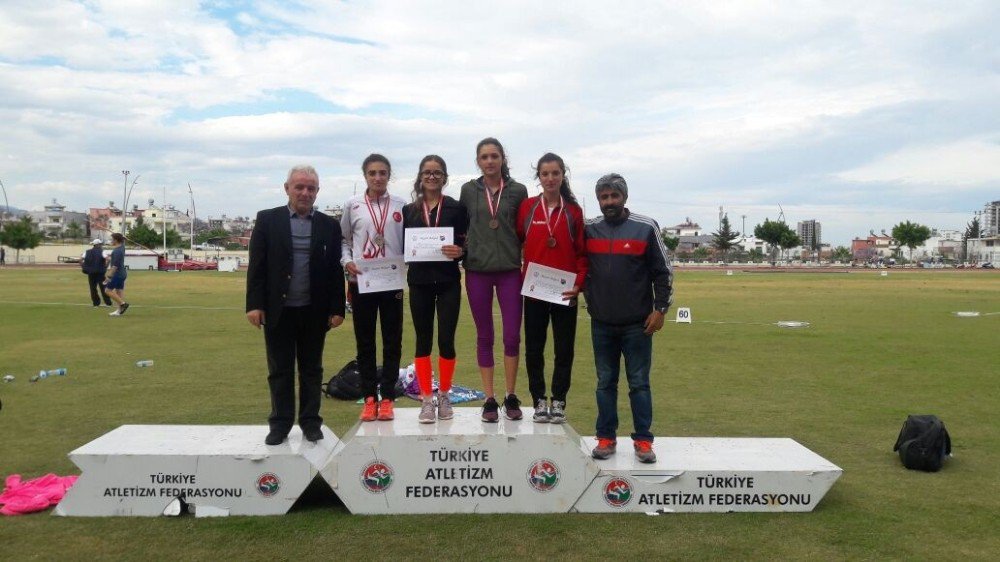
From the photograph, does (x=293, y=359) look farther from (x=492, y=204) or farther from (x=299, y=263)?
(x=492, y=204)

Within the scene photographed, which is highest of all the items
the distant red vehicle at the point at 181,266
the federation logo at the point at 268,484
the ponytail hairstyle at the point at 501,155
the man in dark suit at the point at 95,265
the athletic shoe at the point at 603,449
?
the ponytail hairstyle at the point at 501,155

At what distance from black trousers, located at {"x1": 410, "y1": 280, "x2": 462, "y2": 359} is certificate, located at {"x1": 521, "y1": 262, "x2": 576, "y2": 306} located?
0.55 meters

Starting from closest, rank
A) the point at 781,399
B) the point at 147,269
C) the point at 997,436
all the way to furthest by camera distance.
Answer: the point at 997,436, the point at 781,399, the point at 147,269

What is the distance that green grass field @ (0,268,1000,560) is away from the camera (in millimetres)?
4516

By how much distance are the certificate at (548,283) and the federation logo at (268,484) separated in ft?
6.88

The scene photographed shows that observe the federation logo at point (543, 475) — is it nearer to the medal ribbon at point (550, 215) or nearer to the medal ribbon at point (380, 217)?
the medal ribbon at point (550, 215)

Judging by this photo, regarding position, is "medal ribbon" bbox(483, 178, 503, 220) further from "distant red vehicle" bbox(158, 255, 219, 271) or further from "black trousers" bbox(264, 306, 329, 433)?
"distant red vehicle" bbox(158, 255, 219, 271)

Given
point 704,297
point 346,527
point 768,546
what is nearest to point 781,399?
point 768,546

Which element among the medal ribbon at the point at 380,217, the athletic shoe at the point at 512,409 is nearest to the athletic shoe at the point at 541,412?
the athletic shoe at the point at 512,409

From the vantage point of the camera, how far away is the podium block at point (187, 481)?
198 inches

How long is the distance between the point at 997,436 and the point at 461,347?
8627 mm

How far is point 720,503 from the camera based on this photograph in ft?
17.1

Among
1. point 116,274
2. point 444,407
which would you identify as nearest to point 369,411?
point 444,407

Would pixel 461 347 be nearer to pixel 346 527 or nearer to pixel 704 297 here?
pixel 346 527
